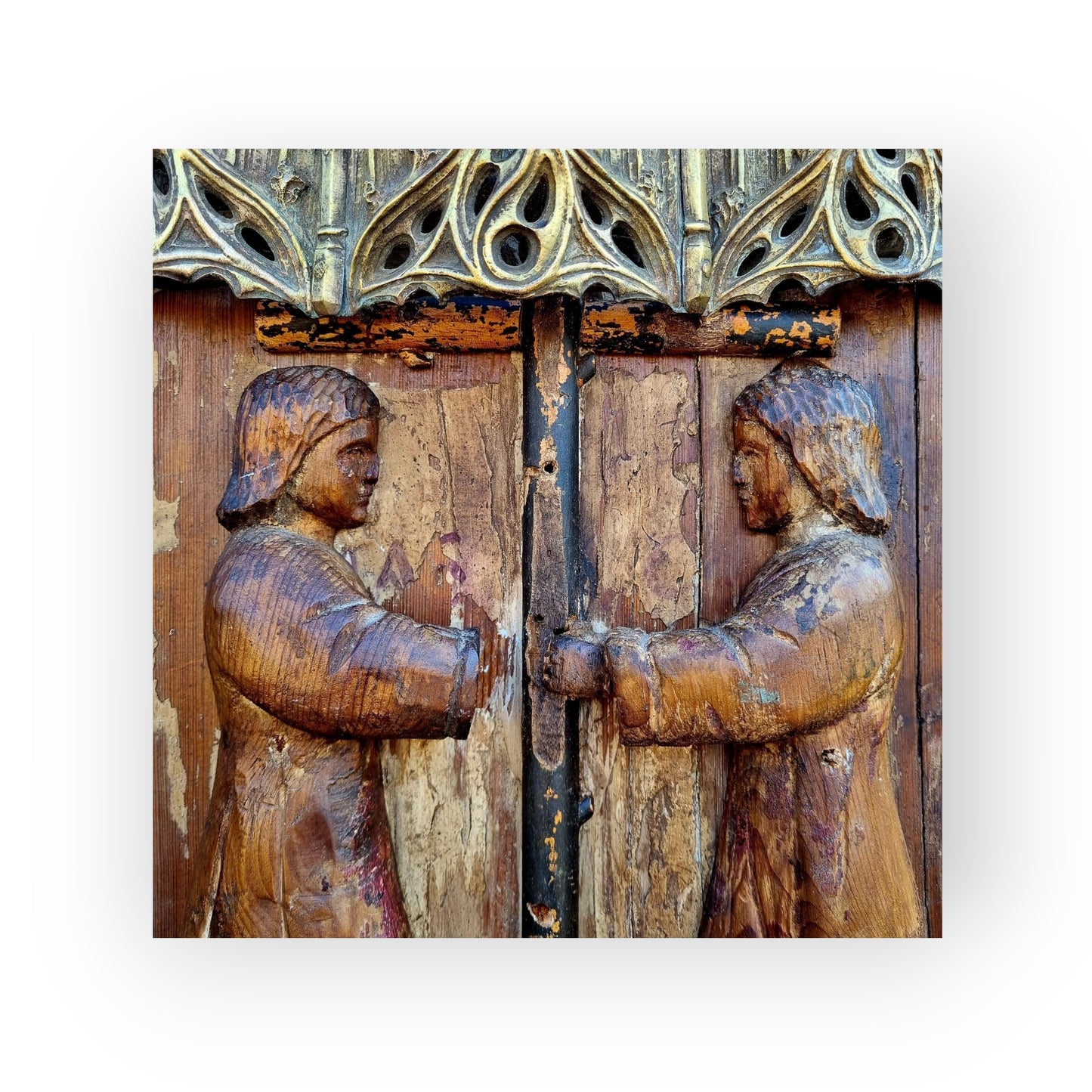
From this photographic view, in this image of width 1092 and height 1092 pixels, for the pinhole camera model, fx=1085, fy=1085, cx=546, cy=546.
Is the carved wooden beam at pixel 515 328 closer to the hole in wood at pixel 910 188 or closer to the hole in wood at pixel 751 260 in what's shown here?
the hole in wood at pixel 751 260

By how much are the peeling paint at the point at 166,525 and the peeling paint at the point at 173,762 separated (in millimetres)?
242

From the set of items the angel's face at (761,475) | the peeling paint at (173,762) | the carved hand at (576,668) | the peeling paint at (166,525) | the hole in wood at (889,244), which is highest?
the hole in wood at (889,244)

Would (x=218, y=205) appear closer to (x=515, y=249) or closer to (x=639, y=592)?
(x=515, y=249)

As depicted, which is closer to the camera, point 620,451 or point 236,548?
point 236,548

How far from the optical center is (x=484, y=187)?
183 cm

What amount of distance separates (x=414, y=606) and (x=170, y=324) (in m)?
0.67

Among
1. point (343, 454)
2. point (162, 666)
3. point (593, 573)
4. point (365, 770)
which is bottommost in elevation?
point (365, 770)

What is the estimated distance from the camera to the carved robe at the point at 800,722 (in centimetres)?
177

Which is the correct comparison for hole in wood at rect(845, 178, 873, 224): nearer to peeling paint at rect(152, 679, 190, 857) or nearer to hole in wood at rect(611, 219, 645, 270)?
hole in wood at rect(611, 219, 645, 270)

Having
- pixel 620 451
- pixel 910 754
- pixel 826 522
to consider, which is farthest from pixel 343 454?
pixel 910 754

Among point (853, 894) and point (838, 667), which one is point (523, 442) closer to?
point (838, 667)

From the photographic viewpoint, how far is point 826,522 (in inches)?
73.5

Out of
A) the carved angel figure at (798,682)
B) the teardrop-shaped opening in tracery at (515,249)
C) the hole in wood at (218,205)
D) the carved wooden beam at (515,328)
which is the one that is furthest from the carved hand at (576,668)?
the hole in wood at (218,205)

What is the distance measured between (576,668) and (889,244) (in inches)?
35.8
